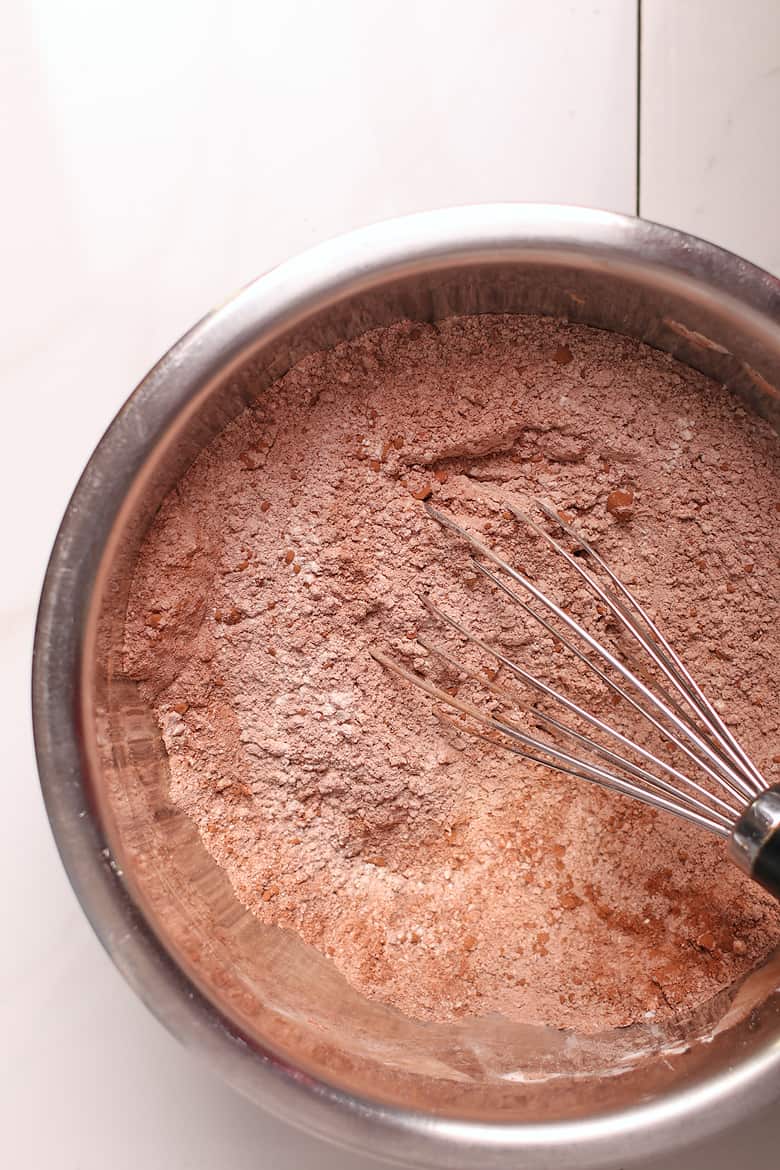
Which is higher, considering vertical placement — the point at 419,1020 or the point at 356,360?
the point at 356,360

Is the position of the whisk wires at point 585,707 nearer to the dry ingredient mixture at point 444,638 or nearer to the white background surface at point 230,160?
the dry ingredient mixture at point 444,638

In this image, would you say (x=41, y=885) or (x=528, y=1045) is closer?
(x=528, y=1045)

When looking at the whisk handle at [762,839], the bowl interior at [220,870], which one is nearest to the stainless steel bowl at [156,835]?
the bowl interior at [220,870]

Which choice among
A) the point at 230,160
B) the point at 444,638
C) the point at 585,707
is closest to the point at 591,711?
the point at 585,707

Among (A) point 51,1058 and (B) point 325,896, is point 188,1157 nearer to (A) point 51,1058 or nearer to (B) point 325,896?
(A) point 51,1058

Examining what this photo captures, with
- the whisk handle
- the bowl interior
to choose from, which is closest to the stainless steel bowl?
the bowl interior

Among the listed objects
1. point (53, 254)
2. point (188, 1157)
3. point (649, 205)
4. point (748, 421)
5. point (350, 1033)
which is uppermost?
point (649, 205)

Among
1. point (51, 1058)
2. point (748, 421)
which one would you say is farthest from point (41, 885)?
point (748, 421)
